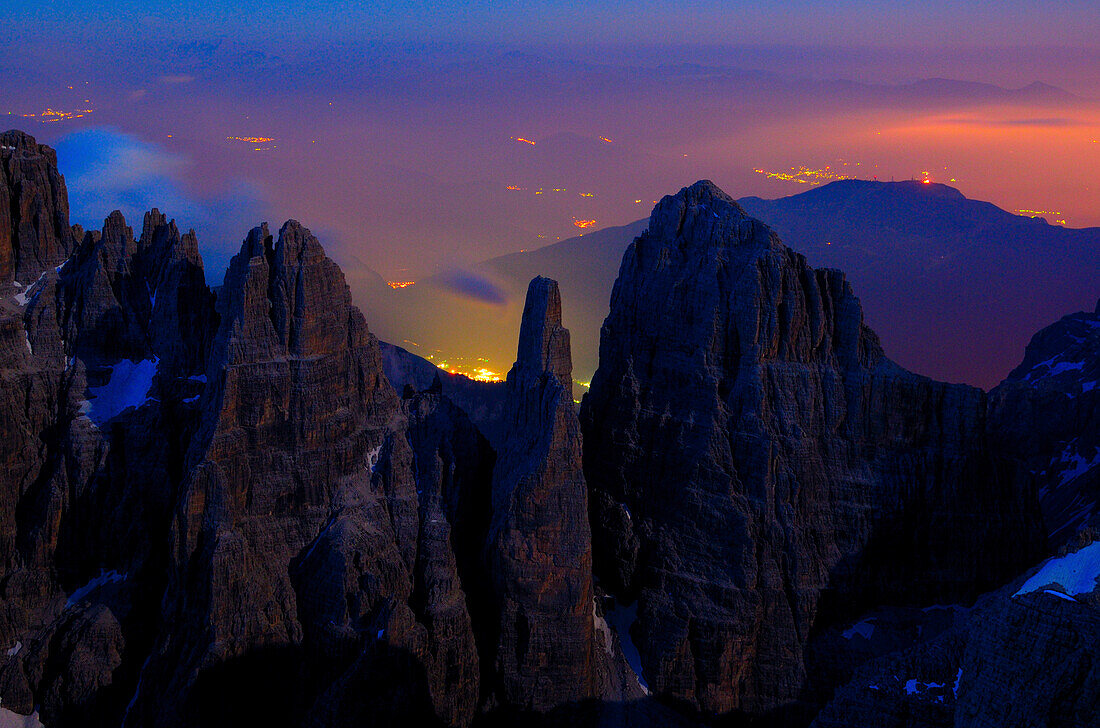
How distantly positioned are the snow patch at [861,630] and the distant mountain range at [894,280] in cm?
7626

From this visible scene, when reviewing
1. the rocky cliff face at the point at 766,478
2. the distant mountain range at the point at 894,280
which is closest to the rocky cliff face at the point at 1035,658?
the rocky cliff face at the point at 766,478

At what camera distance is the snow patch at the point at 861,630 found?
7550 cm

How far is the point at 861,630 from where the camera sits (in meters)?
75.9

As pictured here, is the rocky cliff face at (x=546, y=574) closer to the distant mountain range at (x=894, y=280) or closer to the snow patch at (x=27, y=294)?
the snow patch at (x=27, y=294)

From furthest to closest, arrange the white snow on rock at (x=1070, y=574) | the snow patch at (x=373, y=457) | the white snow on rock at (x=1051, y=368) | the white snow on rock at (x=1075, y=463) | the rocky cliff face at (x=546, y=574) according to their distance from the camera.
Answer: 1. the white snow on rock at (x=1051, y=368)
2. the white snow on rock at (x=1075, y=463)
3. the snow patch at (x=373, y=457)
4. the rocky cliff face at (x=546, y=574)
5. the white snow on rock at (x=1070, y=574)

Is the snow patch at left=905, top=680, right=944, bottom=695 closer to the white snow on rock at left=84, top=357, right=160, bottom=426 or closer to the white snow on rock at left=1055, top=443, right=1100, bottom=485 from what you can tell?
the white snow on rock at left=84, top=357, right=160, bottom=426

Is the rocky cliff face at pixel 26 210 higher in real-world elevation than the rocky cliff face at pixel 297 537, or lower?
higher

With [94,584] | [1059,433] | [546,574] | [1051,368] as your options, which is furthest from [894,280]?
[94,584]

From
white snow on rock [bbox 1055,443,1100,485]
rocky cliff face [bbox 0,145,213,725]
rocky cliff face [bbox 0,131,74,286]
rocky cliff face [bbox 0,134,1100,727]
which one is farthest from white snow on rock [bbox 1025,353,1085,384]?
rocky cliff face [bbox 0,131,74,286]

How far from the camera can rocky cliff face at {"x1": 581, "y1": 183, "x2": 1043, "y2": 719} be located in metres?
74.7

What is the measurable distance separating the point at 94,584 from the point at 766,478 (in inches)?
1976

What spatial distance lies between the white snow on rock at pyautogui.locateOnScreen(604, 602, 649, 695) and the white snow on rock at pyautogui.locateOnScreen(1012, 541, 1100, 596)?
32.1 m

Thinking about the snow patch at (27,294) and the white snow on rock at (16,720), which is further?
the snow patch at (27,294)

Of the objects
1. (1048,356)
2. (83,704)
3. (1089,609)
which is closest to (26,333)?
(83,704)
